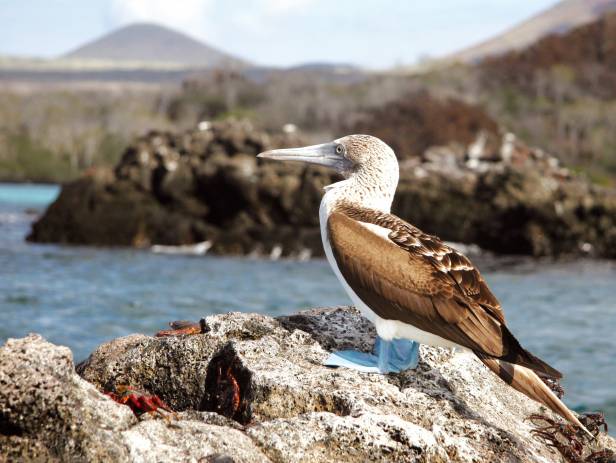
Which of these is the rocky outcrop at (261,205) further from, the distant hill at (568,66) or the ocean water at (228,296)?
the distant hill at (568,66)

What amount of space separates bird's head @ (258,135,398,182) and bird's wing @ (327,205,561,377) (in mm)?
430

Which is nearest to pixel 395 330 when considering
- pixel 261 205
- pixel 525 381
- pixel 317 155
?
pixel 525 381

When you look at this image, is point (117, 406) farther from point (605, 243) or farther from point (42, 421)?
point (605, 243)

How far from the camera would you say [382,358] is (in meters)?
5.66

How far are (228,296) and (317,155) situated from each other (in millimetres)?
15263

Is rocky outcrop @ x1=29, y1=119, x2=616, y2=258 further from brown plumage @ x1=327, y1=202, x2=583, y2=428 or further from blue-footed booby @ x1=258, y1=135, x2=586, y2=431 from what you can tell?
brown plumage @ x1=327, y1=202, x2=583, y2=428

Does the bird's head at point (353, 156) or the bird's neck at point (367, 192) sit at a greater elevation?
the bird's head at point (353, 156)

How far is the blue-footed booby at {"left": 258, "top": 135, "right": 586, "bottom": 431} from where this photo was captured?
5312mm

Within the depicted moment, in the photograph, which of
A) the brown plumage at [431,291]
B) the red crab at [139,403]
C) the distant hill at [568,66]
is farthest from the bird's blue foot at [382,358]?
the distant hill at [568,66]

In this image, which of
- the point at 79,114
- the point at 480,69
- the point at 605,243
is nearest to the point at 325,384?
the point at 605,243

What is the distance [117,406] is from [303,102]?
99.2m

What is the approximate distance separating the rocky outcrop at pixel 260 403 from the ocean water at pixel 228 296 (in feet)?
20.4

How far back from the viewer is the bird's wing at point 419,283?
5.36 metres

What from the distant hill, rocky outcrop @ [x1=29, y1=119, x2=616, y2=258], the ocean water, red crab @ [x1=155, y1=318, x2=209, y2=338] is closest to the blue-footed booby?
red crab @ [x1=155, y1=318, x2=209, y2=338]
